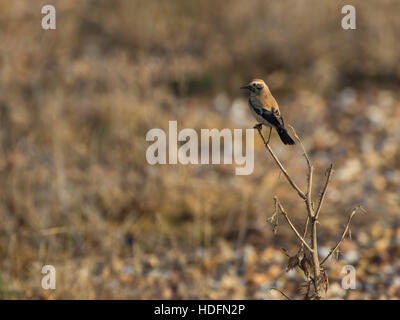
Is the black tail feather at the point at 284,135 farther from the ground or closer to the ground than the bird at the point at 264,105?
closer to the ground

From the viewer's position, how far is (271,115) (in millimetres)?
2197

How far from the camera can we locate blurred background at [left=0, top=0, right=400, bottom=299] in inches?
157

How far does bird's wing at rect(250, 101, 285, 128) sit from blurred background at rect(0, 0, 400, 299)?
51 centimetres

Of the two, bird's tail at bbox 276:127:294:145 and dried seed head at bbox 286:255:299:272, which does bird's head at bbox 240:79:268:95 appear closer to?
bird's tail at bbox 276:127:294:145

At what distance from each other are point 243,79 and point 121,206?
2520 millimetres

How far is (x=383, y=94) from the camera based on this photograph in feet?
20.7

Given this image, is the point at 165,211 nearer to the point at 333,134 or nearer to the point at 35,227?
the point at 35,227

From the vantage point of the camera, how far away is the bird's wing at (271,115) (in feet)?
7.20

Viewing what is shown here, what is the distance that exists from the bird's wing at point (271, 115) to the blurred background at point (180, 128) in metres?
0.51

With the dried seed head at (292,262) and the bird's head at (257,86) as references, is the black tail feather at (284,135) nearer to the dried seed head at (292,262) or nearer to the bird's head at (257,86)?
the bird's head at (257,86)

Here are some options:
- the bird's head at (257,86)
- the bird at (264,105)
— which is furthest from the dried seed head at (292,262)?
the bird's head at (257,86)

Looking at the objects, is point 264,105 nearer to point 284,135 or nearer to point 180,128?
point 284,135

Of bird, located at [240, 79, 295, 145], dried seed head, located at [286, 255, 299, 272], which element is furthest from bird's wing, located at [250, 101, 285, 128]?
dried seed head, located at [286, 255, 299, 272]
